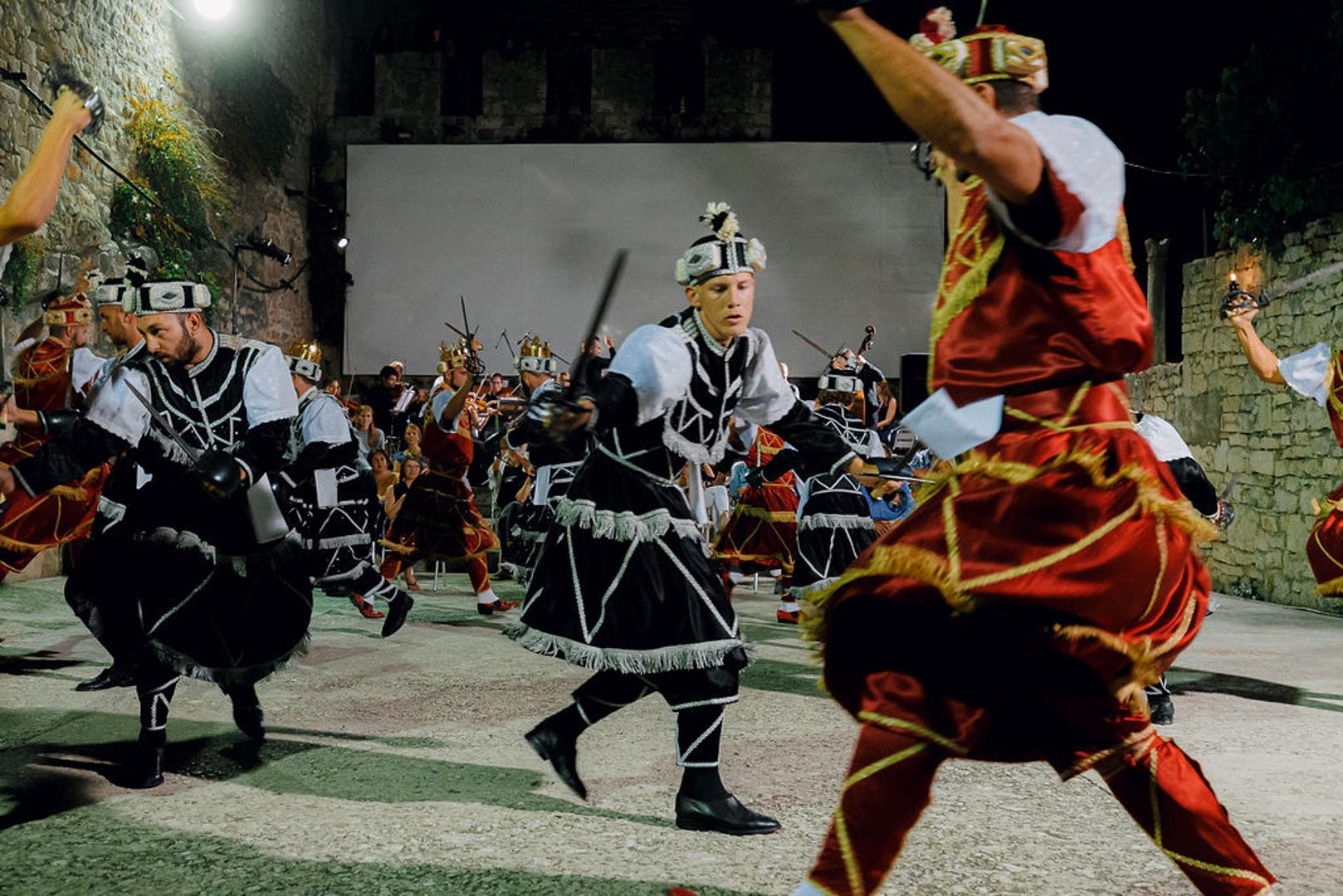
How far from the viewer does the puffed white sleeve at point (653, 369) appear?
3.42 meters

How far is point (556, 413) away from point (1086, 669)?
1.64 m

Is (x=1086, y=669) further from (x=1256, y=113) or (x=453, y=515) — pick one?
(x=1256, y=113)

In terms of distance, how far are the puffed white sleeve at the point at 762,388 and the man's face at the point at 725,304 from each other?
116 mm

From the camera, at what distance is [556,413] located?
3066mm

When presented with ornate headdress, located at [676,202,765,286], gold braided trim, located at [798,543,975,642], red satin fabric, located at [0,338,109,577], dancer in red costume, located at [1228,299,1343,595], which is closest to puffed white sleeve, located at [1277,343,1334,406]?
dancer in red costume, located at [1228,299,1343,595]

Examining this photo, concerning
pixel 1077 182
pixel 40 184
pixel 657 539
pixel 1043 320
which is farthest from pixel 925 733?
pixel 40 184

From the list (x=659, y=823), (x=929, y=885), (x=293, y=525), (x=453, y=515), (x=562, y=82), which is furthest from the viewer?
(x=562, y=82)

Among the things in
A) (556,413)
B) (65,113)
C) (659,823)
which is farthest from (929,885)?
(65,113)

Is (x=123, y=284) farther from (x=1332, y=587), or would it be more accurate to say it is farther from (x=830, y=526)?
(x=1332, y=587)

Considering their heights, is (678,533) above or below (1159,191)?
below

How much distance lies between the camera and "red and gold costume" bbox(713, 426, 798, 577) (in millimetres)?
9000

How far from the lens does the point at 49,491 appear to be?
6.43 m

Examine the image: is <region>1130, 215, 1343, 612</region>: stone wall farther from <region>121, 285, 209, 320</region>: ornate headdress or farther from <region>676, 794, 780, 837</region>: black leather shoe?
<region>121, 285, 209, 320</region>: ornate headdress

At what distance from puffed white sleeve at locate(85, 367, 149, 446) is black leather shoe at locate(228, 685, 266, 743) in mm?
1011
